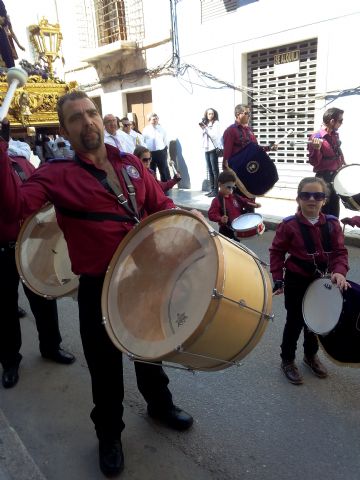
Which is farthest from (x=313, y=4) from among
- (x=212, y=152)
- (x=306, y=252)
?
(x=306, y=252)

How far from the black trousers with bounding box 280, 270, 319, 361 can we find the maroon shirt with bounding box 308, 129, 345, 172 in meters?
3.12

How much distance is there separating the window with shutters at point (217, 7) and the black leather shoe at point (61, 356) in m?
7.46

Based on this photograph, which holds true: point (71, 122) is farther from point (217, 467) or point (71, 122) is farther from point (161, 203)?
point (217, 467)

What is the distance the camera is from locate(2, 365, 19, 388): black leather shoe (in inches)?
116

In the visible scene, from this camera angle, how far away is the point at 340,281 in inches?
92.7

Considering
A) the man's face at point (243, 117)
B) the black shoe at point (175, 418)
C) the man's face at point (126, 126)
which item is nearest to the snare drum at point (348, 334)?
the black shoe at point (175, 418)

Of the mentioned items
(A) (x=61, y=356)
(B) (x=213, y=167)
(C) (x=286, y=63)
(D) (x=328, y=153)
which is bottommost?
(A) (x=61, y=356)

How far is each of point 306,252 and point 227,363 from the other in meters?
1.11

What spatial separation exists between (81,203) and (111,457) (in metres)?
1.28

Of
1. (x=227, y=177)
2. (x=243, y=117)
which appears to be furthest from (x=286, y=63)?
(x=227, y=177)

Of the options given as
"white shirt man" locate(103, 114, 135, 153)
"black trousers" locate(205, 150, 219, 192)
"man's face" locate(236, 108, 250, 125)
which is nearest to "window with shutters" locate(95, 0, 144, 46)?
"black trousers" locate(205, 150, 219, 192)

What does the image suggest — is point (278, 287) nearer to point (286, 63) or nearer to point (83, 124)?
point (83, 124)

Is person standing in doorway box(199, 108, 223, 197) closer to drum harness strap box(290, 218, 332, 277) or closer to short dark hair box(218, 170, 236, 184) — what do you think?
short dark hair box(218, 170, 236, 184)

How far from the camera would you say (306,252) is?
264cm
